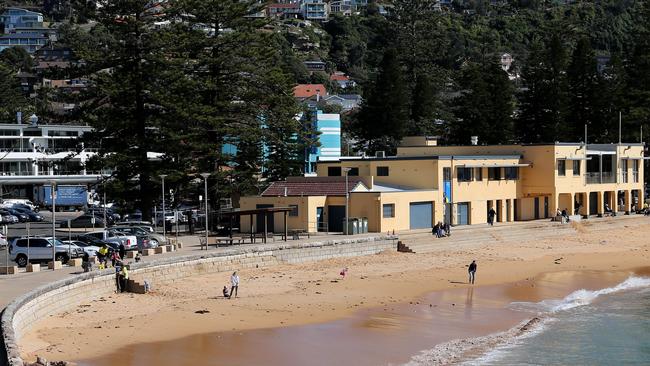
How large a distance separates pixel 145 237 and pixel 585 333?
20662mm

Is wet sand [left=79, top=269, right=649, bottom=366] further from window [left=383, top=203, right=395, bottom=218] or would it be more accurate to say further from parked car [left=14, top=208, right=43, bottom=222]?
parked car [left=14, top=208, right=43, bottom=222]

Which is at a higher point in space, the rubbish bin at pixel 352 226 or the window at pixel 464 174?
the window at pixel 464 174

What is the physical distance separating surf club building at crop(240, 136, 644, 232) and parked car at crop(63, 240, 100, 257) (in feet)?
31.9

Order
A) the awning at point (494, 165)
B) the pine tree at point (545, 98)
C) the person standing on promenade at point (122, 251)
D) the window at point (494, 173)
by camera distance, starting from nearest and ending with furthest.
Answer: the person standing on promenade at point (122, 251) < the awning at point (494, 165) < the window at point (494, 173) < the pine tree at point (545, 98)

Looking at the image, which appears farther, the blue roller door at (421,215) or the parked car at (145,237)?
the blue roller door at (421,215)

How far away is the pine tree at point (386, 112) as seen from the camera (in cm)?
7881

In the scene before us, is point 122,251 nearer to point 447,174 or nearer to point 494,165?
point 447,174

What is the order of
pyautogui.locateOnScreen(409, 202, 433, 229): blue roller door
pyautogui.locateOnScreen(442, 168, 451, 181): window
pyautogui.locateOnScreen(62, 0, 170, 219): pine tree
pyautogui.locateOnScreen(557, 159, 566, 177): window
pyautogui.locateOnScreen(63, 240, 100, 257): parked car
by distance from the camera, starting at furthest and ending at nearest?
pyautogui.locateOnScreen(557, 159, 566, 177): window < pyautogui.locateOnScreen(442, 168, 451, 181): window < pyautogui.locateOnScreen(62, 0, 170, 219): pine tree < pyautogui.locateOnScreen(409, 202, 433, 229): blue roller door < pyautogui.locateOnScreen(63, 240, 100, 257): parked car

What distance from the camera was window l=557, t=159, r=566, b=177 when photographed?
59656 millimetres

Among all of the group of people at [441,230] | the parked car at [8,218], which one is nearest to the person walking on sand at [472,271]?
the group of people at [441,230]

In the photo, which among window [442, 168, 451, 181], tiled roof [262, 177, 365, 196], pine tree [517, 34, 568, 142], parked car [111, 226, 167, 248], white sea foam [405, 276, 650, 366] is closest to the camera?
white sea foam [405, 276, 650, 366]

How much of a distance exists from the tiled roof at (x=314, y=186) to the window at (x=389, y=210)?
1821mm

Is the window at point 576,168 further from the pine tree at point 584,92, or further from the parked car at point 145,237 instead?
the parked car at point 145,237

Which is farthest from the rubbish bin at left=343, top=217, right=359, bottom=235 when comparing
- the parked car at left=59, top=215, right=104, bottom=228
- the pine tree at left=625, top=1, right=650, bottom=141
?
the pine tree at left=625, top=1, right=650, bottom=141
